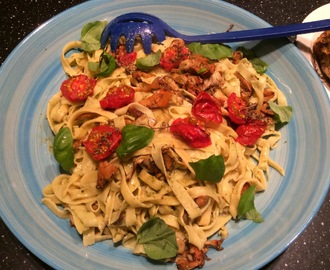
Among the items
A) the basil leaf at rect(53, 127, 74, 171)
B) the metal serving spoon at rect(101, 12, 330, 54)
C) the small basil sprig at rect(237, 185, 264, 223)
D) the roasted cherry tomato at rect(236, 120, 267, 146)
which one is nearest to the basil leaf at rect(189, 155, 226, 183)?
the small basil sprig at rect(237, 185, 264, 223)

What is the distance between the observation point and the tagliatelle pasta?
9.53 ft

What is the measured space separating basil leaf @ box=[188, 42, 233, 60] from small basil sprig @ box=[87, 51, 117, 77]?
2.44ft

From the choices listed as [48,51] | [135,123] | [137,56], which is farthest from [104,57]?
[135,123]

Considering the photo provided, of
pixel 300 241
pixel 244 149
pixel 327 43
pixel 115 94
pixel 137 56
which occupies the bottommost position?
pixel 300 241

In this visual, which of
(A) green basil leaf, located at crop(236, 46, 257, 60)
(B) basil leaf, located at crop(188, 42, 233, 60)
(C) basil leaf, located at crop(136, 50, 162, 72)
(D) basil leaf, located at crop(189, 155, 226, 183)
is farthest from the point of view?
(A) green basil leaf, located at crop(236, 46, 257, 60)

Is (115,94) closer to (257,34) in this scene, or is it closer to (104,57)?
(104,57)

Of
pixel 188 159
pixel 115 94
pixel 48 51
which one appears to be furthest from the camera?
pixel 48 51

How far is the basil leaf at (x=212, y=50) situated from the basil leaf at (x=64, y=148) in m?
1.40

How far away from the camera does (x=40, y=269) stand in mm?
3068

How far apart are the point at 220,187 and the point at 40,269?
165 cm

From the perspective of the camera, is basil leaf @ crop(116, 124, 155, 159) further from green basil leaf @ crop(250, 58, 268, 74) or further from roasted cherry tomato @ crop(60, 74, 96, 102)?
green basil leaf @ crop(250, 58, 268, 74)

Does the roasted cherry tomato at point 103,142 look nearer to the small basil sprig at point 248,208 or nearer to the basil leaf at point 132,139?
the basil leaf at point 132,139

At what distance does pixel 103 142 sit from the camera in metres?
2.89

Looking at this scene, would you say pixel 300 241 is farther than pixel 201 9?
No
